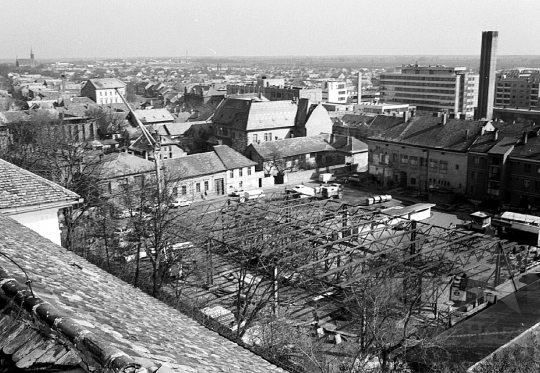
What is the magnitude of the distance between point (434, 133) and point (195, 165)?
739 inches

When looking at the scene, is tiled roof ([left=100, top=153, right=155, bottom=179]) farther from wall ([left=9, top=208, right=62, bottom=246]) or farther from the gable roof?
wall ([left=9, top=208, right=62, bottom=246])

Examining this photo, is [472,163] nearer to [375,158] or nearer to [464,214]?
[464,214]

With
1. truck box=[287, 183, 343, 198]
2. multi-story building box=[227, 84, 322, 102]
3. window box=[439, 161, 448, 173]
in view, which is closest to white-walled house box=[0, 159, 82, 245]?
truck box=[287, 183, 343, 198]

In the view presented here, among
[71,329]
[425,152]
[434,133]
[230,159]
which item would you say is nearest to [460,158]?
[425,152]

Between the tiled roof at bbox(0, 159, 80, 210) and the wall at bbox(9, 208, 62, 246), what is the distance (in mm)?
272

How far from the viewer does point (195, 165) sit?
39.9m

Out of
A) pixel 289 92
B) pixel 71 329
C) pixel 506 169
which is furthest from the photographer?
pixel 289 92

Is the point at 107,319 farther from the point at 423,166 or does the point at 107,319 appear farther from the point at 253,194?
the point at 423,166

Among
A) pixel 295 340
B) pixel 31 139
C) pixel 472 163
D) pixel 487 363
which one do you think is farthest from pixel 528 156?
pixel 31 139

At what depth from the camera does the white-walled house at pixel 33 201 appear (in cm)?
1055

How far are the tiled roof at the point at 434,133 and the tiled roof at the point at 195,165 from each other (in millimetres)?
13810

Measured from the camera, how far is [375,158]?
150ft

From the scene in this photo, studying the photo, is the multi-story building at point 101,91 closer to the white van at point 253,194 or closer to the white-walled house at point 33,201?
the white van at point 253,194

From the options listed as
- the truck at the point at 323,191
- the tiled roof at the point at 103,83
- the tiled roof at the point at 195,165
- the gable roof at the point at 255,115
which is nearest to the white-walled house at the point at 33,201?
the tiled roof at the point at 195,165
